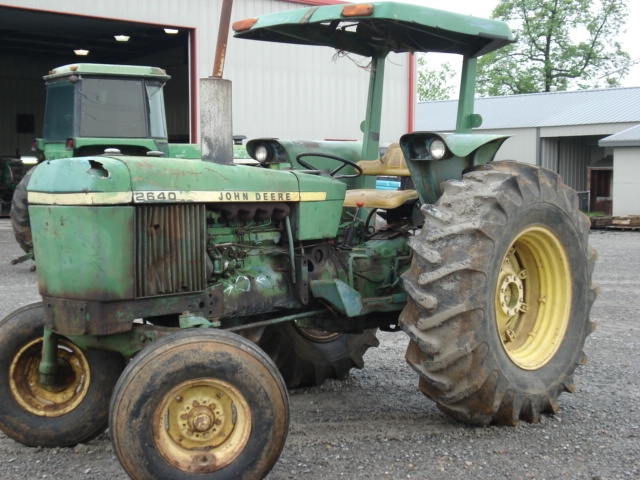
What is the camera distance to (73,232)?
143 inches

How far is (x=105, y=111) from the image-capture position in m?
10.8

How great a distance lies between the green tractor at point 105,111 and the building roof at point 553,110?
17.0 meters

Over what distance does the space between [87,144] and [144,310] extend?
719 cm

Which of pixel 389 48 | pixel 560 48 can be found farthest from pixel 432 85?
pixel 389 48

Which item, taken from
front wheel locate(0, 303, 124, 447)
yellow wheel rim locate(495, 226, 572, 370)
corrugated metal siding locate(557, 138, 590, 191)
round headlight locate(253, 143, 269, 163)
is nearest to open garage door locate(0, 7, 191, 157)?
corrugated metal siding locate(557, 138, 590, 191)

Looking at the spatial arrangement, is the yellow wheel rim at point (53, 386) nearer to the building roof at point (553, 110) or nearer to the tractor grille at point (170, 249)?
the tractor grille at point (170, 249)

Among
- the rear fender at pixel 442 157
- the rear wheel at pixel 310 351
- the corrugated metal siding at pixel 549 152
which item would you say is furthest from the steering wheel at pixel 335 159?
the corrugated metal siding at pixel 549 152

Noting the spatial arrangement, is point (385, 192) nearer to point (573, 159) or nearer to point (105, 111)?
point (105, 111)

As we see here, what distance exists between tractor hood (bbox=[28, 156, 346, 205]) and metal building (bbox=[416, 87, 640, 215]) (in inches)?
773

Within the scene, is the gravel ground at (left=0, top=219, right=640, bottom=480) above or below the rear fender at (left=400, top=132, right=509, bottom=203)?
below

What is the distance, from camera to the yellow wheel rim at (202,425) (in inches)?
135

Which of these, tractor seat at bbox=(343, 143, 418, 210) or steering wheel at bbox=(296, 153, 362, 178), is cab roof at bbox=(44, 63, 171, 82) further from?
tractor seat at bbox=(343, 143, 418, 210)

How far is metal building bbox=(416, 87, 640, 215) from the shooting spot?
23609mm

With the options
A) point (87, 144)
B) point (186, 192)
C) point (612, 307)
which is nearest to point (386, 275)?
point (186, 192)
